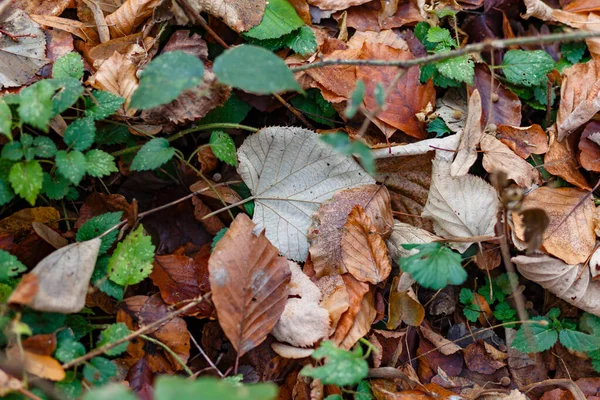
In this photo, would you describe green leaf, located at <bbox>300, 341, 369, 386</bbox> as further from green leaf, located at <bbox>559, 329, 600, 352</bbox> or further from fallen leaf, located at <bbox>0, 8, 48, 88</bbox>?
fallen leaf, located at <bbox>0, 8, 48, 88</bbox>

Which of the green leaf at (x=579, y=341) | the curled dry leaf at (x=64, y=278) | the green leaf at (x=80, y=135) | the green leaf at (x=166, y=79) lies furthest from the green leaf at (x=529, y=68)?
the curled dry leaf at (x=64, y=278)

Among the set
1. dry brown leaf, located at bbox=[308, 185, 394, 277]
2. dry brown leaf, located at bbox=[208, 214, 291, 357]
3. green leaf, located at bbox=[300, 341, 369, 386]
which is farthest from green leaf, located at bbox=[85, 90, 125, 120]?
green leaf, located at bbox=[300, 341, 369, 386]

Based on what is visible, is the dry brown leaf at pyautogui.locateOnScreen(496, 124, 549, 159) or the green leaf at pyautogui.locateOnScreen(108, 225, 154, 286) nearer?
the green leaf at pyautogui.locateOnScreen(108, 225, 154, 286)

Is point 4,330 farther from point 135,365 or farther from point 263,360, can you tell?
point 263,360

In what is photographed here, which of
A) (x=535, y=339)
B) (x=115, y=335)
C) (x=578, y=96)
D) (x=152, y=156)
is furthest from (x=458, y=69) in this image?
(x=115, y=335)

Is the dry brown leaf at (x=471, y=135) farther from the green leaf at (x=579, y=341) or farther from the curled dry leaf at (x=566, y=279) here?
the green leaf at (x=579, y=341)

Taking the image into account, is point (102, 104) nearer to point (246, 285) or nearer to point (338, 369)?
point (246, 285)

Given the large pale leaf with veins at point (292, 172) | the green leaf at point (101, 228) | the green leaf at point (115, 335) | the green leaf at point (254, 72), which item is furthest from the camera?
the large pale leaf with veins at point (292, 172)
